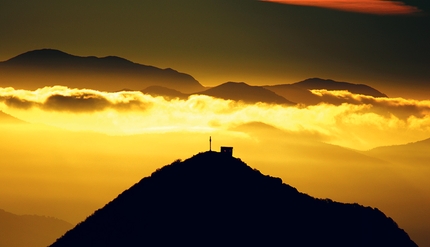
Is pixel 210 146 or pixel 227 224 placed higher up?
pixel 210 146

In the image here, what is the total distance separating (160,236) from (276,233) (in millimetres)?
18982

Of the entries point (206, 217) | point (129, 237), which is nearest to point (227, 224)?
point (206, 217)

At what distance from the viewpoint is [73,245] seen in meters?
200

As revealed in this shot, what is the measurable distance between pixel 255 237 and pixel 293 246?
632cm

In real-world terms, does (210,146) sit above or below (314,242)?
above

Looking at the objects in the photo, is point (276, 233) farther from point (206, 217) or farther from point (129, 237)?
point (129, 237)

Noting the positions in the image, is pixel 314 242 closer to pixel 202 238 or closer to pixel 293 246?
pixel 293 246

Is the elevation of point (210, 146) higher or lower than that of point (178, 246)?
higher

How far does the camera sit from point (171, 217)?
7869 inches

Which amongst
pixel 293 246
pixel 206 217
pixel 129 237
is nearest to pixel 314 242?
pixel 293 246

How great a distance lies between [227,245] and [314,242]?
16.4m

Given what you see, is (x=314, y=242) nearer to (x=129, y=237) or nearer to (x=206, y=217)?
(x=206, y=217)

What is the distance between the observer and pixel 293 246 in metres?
196

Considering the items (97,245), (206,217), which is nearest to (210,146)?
(206,217)
